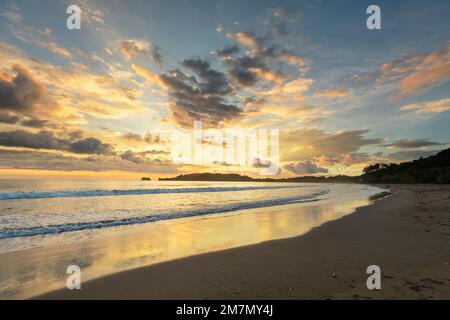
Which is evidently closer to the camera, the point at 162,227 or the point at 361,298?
the point at 361,298

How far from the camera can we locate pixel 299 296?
197 inches

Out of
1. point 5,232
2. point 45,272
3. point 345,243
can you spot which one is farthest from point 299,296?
point 5,232

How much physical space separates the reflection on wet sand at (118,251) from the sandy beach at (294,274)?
0.75 meters

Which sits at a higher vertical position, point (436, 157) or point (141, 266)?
point (436, 157)

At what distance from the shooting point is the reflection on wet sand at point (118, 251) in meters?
6.30

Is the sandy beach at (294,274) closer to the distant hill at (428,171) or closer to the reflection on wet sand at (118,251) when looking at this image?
the reflection on wet sand at (118,251)

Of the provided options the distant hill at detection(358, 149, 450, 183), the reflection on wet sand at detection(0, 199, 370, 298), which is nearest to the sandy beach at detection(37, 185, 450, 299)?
the reflection on wet sand at detection(0, 199, 370, 298)

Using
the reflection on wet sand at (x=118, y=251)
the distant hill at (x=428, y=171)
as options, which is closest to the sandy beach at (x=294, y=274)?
the reflection on wet sand at (x=118, y=251)

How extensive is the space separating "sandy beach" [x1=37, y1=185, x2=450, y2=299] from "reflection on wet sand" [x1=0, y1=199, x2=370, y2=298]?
751mm

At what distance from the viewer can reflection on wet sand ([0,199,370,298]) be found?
20.7 feet

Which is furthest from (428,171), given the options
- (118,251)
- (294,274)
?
(118,251)
